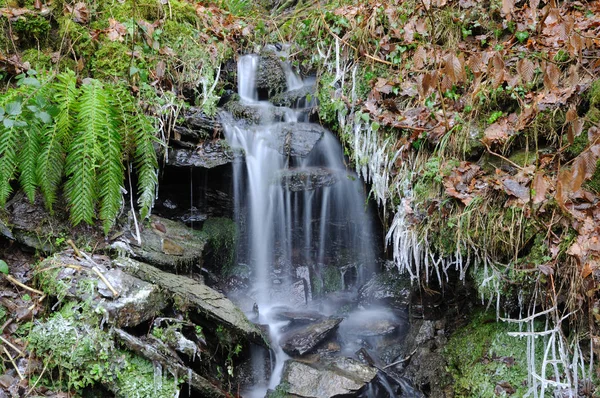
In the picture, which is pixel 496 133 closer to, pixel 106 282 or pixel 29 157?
pixel 106 282

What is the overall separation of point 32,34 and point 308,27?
A: 3.37 metres

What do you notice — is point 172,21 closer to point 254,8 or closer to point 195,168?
point 195,168

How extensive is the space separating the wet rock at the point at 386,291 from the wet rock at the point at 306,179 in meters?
1.36

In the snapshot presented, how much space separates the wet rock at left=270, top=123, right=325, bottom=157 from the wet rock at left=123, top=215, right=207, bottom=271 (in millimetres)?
1432

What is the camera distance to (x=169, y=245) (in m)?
4.42

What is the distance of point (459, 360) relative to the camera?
4.06m

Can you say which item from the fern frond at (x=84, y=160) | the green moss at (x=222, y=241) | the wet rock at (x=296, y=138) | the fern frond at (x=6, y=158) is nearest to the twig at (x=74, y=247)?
the fern frond at (x=84, y=160)

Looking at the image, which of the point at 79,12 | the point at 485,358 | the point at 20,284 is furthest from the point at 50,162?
the point at 485,358

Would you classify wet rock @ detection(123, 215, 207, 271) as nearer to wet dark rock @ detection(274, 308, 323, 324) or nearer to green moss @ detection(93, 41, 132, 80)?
wet dark rock @ detection(274, 308, 323, 324)

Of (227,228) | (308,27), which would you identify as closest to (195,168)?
(227,228)

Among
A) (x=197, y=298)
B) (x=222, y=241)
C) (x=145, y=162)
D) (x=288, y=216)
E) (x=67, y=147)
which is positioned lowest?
(x=197, y=298)

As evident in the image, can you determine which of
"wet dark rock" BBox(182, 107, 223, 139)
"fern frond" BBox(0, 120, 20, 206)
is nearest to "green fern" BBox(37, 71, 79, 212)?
"fern frond" BBox(0, 120, 20, 206)

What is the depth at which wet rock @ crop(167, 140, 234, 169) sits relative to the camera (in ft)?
16.1

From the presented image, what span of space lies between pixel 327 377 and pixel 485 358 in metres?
1.38
